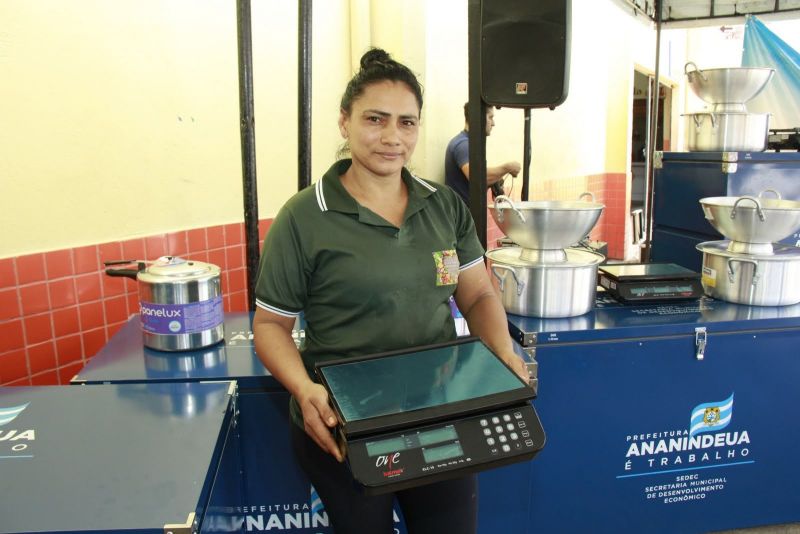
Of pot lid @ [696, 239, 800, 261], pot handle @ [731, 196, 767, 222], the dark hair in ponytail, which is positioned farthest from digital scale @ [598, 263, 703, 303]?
the dark hair in ponytail

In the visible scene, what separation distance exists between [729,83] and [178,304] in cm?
237

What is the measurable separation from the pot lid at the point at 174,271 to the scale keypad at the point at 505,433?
0.84 m

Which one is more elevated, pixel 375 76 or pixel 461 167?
pixel 375 76

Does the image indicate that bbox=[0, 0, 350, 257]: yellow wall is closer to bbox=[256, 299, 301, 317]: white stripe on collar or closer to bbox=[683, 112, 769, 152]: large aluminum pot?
bbox=[256, 299, 301, 317]: white stripe on collar

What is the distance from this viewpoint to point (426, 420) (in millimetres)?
1014

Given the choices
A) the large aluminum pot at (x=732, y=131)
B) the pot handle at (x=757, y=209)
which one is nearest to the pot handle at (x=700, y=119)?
the large aluminum pot at (x=732, y=131)

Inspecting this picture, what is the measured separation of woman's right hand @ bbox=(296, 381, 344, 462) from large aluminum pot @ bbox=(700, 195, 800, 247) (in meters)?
1.45

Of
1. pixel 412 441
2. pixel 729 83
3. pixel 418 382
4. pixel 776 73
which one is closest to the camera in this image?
pixel 412 441

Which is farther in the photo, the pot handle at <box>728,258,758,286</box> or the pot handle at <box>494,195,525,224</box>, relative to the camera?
the pot handle at <box>728,258,758,286</box>

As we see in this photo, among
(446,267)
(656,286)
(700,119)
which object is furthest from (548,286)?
(700,119)

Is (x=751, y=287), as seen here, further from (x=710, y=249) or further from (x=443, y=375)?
(x=443, y=375)

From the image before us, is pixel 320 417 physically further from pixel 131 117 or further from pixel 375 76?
pixel 131 117

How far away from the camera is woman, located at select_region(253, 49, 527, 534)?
3.97 feet

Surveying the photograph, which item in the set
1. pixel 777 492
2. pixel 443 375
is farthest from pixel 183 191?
pixel 777 492
